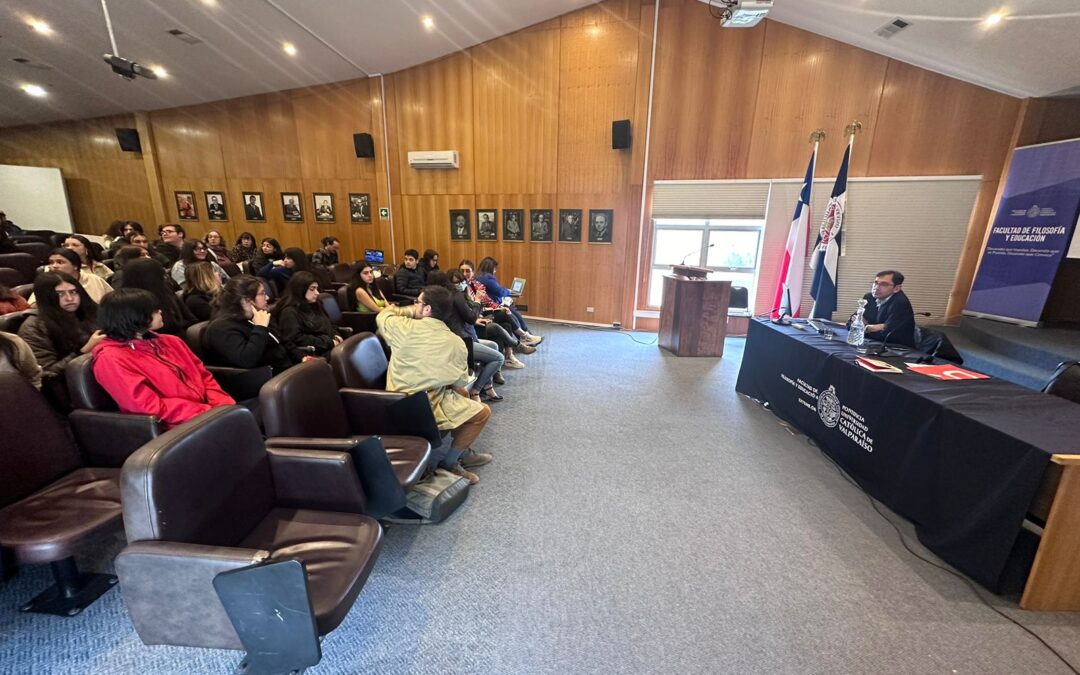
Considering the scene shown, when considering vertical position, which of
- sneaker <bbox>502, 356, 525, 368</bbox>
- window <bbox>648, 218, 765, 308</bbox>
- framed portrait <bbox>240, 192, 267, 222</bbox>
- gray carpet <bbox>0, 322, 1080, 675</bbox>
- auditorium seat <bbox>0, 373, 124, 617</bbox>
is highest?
framed portrait <bbox>240, 192, 267, 222</bbox>

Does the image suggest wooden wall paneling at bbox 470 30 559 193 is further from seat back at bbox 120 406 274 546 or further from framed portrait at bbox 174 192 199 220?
framed portrait at bbox 174 192 199 220

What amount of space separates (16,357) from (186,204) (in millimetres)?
8971

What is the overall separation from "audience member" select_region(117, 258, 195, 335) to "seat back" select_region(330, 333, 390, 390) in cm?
134

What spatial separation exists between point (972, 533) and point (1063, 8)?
445 centimetres

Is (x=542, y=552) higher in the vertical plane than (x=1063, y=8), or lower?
lower

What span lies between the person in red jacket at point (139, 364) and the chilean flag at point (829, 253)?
650 cm

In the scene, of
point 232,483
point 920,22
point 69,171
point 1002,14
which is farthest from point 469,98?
point 69,171

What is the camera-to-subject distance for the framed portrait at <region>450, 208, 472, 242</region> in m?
6.98

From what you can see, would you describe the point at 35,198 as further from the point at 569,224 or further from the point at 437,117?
the point at 569,224

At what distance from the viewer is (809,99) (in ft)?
17.0

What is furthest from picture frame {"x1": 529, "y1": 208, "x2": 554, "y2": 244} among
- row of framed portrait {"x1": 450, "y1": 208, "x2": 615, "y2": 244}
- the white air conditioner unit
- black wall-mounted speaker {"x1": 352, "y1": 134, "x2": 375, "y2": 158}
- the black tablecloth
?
the black tablecloth

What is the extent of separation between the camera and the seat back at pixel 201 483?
3.64ft

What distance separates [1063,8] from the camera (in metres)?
3.21

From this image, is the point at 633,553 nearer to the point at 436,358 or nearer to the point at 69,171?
the point at 436,358
